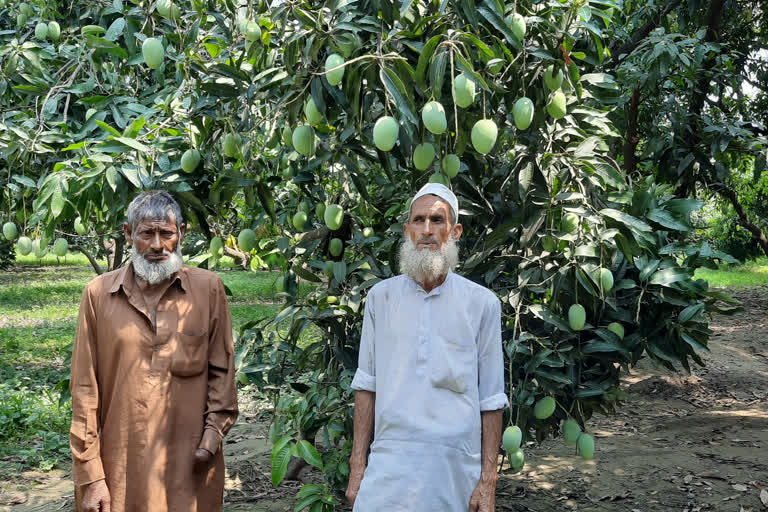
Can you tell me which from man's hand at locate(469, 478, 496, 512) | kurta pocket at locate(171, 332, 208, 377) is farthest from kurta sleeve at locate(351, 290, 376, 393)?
kurta pocket at locate(171, 332, 208, 377)

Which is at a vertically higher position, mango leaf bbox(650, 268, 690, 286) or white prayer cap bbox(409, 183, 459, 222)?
white prayer cap bbox(409, 183, 459, 222)

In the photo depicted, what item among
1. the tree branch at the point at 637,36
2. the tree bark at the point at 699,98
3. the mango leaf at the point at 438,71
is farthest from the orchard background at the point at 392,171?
the tree branch at the point at 637,36

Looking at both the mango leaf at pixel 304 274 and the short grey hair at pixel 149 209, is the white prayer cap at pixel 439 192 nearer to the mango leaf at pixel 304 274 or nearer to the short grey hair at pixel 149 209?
the short grey hair at pixel 149 209

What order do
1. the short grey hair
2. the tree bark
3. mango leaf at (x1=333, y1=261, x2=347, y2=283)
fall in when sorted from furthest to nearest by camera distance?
1. the tree bark
2. mango leaf at (x1=333, y1=261, x2=347, y2=283)
3. the short grey hair

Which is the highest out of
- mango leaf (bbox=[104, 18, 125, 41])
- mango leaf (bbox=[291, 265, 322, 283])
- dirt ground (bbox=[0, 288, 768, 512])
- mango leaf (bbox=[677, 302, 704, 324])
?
mango leaf (bbox=[104, 18, 125, 41])

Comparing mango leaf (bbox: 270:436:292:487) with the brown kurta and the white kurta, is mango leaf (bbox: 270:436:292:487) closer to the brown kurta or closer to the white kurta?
the brown kurta

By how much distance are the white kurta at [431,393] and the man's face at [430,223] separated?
106 millimetres

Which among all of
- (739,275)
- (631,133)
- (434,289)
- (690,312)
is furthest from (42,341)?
(739,275)

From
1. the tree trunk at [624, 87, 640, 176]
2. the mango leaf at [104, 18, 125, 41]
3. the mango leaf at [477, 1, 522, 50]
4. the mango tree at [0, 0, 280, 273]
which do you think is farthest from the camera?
the tree trunk at [624, 87, 640, 176]

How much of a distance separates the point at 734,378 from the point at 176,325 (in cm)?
574

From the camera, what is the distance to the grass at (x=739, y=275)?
43.8 ft

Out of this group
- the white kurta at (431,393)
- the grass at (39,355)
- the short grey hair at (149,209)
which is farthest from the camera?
the grass at (39,355)

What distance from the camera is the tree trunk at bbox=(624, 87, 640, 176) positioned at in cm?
422

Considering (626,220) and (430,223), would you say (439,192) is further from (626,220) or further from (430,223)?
(626,220)
